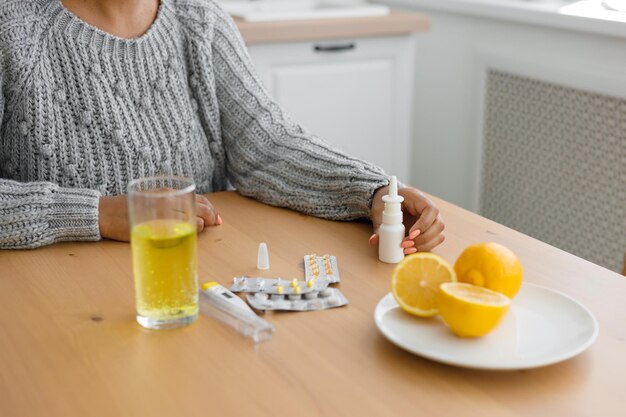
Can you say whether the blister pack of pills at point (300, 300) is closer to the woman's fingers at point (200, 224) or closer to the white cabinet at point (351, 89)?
the woman's fingers at point (200, 224)

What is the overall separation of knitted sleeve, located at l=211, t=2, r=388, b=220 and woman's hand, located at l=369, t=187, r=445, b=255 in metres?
0.07

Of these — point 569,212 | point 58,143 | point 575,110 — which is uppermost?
point 58,143

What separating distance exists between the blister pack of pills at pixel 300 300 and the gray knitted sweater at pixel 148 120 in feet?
1.01

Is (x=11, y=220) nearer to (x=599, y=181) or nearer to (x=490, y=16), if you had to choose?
(x=599, y=181)

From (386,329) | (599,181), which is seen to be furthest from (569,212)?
(386,329)

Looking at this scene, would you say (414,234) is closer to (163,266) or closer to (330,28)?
(163,266)

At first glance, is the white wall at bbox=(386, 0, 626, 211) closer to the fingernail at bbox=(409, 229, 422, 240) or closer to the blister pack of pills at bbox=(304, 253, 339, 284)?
the fingernail at bbox=(409, 229, 422, 240)

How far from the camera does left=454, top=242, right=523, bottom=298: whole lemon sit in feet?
3.33

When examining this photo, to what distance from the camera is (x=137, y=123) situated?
156 centimetres

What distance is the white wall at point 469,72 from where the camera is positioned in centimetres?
240

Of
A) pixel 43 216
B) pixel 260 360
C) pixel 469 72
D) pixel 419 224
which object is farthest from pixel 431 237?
pixel 469 72

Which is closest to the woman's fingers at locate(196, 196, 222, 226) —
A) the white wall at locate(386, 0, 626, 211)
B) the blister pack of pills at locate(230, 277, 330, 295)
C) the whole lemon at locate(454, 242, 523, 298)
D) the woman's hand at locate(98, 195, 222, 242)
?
the woman's hand at locate(98, 195, 222, 242)

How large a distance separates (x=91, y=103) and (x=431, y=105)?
5.98 feet

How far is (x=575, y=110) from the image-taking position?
2461 mm
